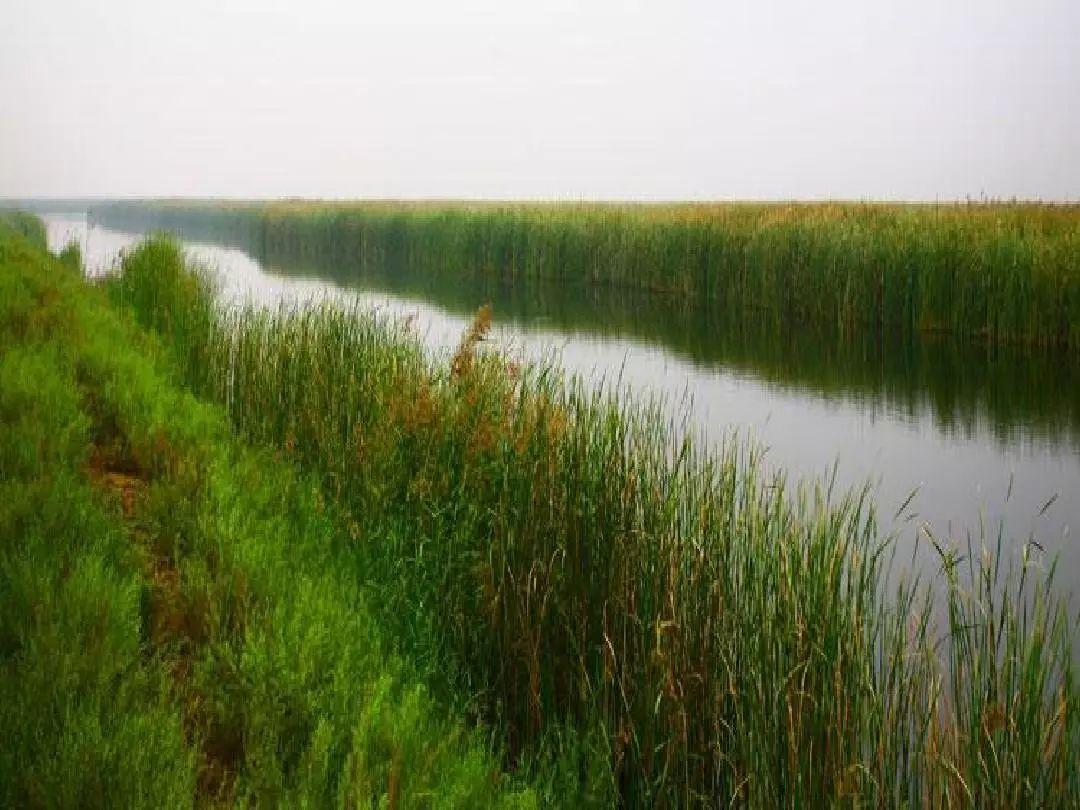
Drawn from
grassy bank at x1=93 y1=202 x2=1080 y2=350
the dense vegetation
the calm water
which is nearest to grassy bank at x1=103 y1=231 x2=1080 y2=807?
the dense vegetation

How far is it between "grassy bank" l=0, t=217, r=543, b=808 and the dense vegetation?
0.04 feet

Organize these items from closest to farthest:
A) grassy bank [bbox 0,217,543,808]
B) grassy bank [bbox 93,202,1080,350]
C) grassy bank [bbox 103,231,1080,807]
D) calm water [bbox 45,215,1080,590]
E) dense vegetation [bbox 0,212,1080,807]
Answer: grassy bank [bbox 0,217,543,808]
dense vegetation [bbox 0,212,1080,807]
grassy bank [bbox 103,231,1080,807]
calm water [bbox 45,215,1080,590]
grassy bank [bbox 93,202,1080,350]

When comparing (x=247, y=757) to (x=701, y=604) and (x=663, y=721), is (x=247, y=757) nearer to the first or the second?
(x=663, y=721)

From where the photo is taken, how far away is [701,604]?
397cm

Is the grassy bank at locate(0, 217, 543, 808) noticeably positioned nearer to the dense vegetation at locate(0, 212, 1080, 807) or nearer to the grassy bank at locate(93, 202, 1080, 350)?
the dense vegetation at locate(0, 212, 1080, 807)

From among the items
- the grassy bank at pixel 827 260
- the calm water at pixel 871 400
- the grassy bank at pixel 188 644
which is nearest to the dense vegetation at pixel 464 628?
the grassy bank at pixel 188 644

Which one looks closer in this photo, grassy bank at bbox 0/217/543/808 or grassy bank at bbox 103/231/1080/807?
grassy bank at bbox 0/217/543/808

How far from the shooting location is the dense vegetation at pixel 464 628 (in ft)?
9.66

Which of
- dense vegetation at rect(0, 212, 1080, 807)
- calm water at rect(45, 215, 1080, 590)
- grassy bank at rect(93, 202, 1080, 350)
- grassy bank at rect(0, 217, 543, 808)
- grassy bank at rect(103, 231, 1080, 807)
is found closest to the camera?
grassy bank at rect(0, 217, 543, 808)

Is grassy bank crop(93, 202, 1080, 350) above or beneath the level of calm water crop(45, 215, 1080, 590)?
above

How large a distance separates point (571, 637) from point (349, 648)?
878 millimetres

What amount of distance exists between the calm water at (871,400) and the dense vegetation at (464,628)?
897 mm

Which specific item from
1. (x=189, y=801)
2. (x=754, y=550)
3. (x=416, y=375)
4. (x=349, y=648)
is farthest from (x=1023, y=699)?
(x=416, y=375)

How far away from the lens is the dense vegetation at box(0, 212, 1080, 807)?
295 centimetres
